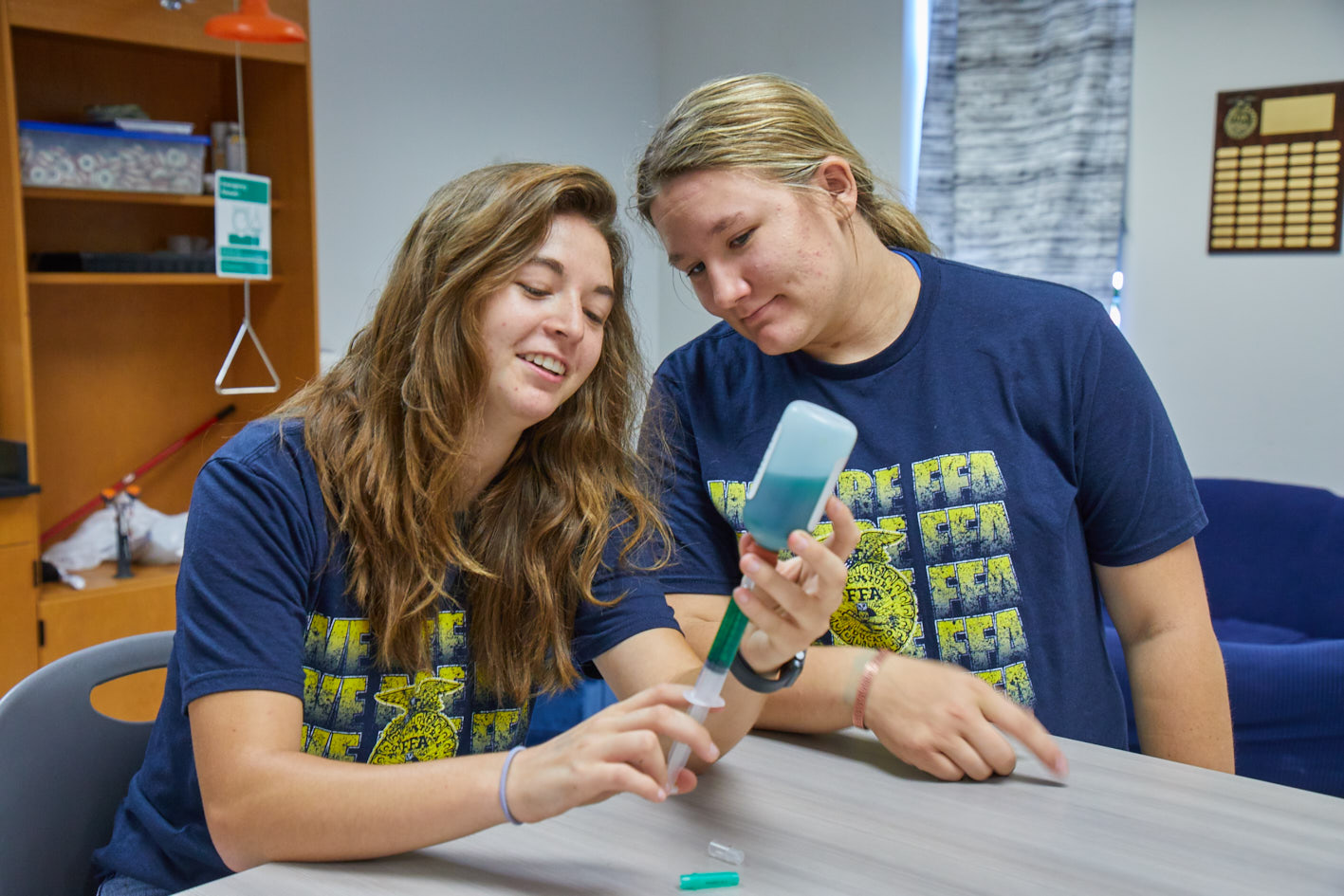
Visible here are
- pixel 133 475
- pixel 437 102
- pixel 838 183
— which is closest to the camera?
pixel 838 183

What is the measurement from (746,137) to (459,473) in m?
0.54

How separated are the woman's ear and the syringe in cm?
61

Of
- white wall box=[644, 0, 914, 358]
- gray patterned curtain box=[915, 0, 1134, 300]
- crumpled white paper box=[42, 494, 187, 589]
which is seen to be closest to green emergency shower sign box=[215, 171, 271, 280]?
crumpled white paper box=[42, 494, 187, 589]

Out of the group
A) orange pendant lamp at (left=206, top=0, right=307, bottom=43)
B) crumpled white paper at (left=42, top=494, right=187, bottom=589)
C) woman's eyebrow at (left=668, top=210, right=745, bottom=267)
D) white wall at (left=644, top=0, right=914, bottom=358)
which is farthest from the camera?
white wall at (left=644, top=0, right=914, bottom=358)

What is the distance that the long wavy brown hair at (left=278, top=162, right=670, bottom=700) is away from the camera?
3.93 feet

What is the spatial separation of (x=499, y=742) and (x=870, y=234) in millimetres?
817

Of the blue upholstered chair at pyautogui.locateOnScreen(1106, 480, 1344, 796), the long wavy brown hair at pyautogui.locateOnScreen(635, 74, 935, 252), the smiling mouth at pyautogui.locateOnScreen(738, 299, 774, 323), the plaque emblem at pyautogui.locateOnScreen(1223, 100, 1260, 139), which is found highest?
the plaque emblem at pyautogui.locateOnScreen(1223, 100, 1260, 139)

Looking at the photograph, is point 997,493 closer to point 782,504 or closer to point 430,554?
point 782,504

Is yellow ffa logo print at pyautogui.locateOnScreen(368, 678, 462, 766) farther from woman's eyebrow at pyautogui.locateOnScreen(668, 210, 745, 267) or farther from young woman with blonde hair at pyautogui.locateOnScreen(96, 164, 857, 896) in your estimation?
woman's eyebrow at pyautogui.locateOnScreen(668, 210, 745, 267)

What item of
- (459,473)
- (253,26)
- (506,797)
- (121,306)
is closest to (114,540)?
(121,306)

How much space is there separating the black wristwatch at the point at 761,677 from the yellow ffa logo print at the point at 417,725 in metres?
0.39

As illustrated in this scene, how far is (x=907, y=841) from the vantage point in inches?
38.0

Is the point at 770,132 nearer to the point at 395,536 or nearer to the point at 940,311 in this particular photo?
the point at 940,311

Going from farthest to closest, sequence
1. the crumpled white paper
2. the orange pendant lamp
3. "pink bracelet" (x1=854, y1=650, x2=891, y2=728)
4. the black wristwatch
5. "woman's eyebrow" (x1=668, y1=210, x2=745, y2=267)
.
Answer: the crumpled white paper, the orange pendant lamp, "woman's eyebrow" (x1=668, y1=210, x2=745, y2=267), "pink bracelet" (x1=854, y1=650, x2=891, y2=728), the black wristwatch
